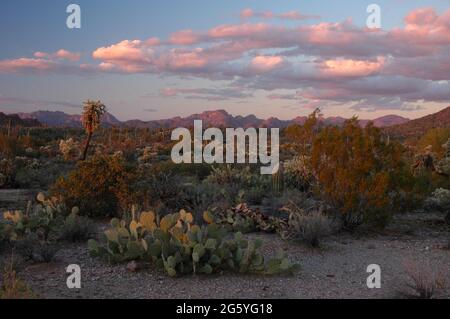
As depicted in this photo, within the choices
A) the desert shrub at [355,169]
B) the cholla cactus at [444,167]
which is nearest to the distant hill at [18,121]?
the cholla cactus at [444,167]

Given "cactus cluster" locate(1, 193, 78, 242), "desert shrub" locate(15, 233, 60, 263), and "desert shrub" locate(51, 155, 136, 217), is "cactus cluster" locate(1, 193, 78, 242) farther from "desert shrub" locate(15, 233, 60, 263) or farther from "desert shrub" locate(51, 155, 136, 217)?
"desert shrub" locate(51, 155, 136, 217)

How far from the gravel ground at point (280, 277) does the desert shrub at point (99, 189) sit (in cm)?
275

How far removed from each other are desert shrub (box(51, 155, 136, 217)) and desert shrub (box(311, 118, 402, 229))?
4269 millimetres

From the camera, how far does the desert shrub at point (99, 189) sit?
489 inches

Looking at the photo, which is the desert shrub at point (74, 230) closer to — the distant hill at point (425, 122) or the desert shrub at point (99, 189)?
the desert shrub at point (99, 189)

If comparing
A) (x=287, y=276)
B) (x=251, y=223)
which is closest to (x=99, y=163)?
(x=251, y=223)

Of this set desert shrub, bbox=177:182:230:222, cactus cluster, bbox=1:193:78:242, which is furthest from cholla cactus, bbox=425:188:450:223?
cactus cluster, bbox=1:193:78:242

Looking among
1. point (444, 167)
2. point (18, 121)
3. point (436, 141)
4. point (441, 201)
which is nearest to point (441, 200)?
point (441, 201)

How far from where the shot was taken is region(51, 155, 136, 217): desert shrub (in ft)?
40.7

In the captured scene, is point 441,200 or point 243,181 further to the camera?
point 243,181

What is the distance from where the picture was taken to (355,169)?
37.3 ft

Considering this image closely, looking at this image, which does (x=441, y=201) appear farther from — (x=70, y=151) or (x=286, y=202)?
(x=70, y=151)

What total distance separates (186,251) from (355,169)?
4904 millimetres

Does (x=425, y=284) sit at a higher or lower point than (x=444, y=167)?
lower
